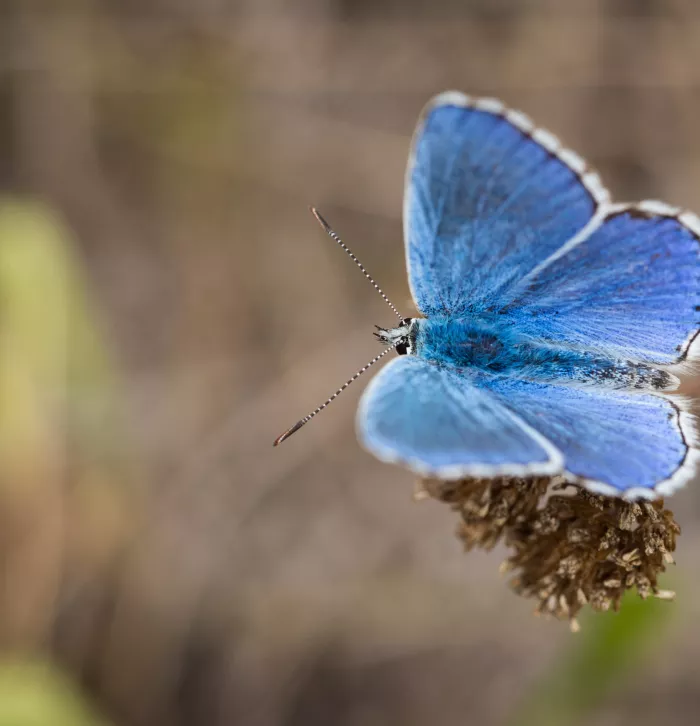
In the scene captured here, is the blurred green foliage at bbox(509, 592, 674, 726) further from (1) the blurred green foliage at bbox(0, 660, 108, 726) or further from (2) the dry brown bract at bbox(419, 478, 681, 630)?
(1) the blurred green foliage at bbox(0, 660, 108, 726)

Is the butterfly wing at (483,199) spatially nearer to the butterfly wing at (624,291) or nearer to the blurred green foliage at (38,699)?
the butterfly wing at (624,291)

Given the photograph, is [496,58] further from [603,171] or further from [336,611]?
[336,611]

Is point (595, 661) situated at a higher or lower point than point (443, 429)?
lower

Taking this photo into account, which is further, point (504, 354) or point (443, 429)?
point (504, 354)

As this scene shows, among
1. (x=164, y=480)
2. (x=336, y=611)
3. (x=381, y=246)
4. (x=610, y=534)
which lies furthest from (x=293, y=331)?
(x=610, y=534)

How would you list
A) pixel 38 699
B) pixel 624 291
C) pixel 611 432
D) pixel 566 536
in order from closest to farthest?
pixel 611 432 → pixel 566 536 → pixel 624 291 → pixel 38 699

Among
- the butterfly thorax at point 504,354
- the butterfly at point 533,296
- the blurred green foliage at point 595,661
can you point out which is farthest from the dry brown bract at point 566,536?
the blurred green foliage at point 595,661

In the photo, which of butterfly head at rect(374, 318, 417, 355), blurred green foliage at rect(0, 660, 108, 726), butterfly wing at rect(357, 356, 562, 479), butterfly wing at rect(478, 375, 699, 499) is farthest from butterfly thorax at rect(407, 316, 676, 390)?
blurred green foliage at rect(0, 660, 108, 726)

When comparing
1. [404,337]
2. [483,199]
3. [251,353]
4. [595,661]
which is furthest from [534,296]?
[251,353]

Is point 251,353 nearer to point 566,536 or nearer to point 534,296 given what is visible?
point 534,296
